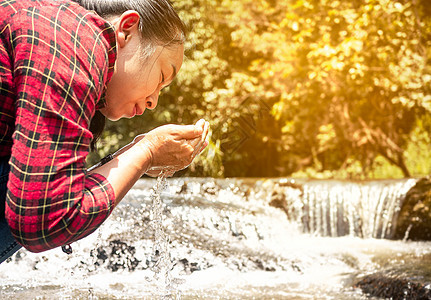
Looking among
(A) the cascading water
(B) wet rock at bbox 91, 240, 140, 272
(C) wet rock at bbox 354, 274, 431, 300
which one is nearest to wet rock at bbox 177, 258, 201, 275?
(A) the cascading water

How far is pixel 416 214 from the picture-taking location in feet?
16.2

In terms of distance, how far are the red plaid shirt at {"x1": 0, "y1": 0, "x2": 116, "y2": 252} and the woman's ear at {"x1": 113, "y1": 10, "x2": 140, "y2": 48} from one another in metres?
0.09

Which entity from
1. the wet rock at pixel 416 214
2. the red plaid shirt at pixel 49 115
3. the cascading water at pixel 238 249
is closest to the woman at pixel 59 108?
the red plaid shirt at pixel 49 115

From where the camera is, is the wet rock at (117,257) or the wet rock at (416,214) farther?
the wet rock at (416,214)

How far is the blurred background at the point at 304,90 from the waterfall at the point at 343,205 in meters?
1.79

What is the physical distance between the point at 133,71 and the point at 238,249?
2610mm

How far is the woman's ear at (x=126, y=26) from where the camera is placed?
1057 mm

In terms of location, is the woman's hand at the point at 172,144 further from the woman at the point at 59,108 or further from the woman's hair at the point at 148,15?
the woman's hair at the point at 148,15

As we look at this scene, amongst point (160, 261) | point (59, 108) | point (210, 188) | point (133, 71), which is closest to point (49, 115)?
point (59, 108)

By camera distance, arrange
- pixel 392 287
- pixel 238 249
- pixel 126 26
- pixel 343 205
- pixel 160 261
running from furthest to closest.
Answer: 1. pixel 343 205
2. pixel 238 249
3. pixel 392 287
4. pixel 160 261
5. pixel 126 26

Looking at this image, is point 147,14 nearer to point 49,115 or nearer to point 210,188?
point 49,115

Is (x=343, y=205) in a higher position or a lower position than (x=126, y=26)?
lower

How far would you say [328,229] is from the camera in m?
5.15

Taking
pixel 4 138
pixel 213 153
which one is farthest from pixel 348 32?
pixel 4 138
